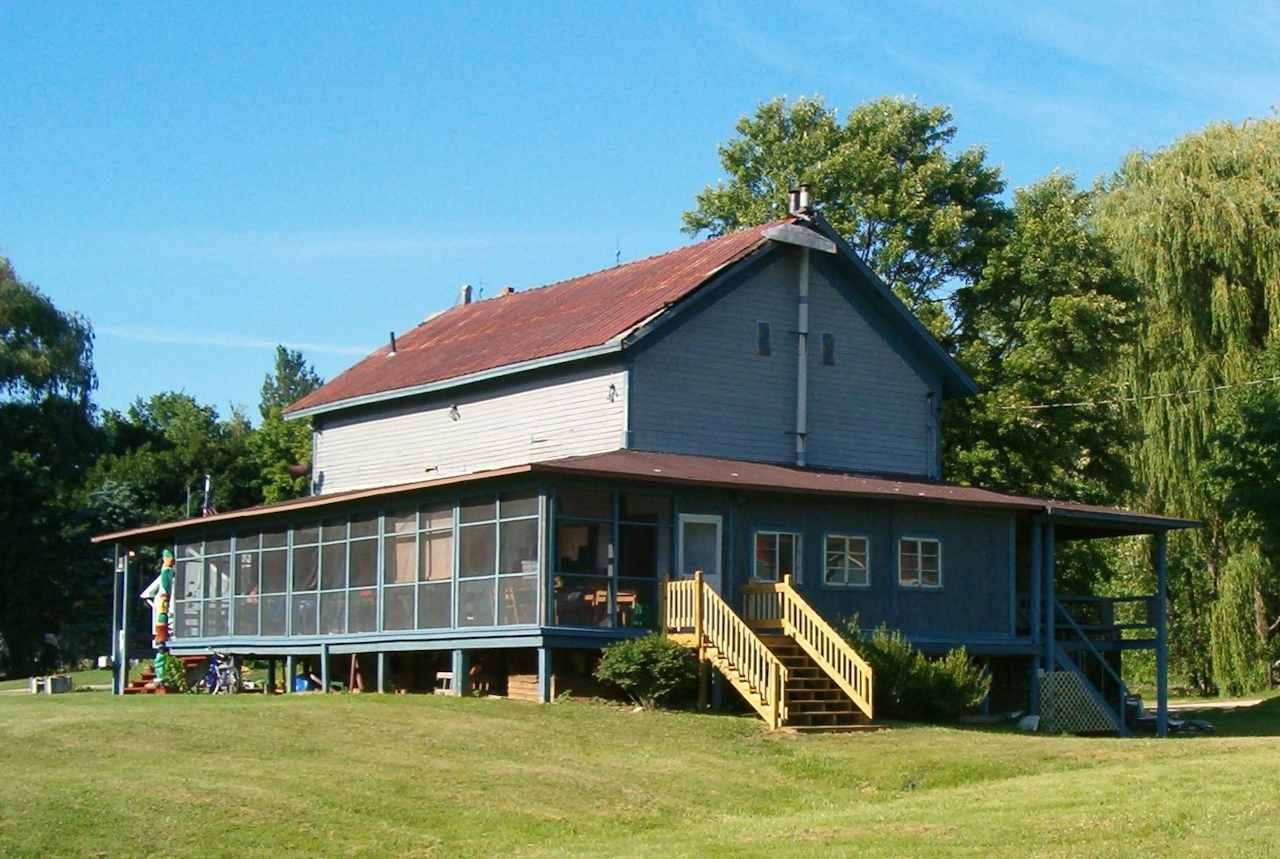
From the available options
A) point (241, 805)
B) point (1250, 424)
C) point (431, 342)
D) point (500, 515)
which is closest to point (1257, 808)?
point (241, 805)

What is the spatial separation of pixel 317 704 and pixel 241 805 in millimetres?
8272

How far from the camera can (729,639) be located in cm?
2980

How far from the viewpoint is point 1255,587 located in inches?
1838

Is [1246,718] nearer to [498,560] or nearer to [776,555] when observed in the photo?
[776,555]

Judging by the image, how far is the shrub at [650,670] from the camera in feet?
97.5

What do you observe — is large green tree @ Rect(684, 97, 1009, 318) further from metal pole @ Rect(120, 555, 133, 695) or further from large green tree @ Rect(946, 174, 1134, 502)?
metal pole @ Rect(120, 555, 133, 695)

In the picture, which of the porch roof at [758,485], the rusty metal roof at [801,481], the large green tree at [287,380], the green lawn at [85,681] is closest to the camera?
the porch roof at [758,485]

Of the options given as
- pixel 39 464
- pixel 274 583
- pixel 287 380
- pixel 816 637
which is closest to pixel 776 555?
pixel 816 637

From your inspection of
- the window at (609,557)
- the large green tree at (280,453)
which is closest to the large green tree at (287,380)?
the large green tree at (280,453)

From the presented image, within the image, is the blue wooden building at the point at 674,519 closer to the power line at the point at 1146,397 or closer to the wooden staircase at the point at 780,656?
the wooden staircase at the point at 780,656

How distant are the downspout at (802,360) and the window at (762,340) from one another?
75 centimetres

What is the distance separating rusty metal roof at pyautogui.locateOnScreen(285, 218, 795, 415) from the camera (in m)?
36.2

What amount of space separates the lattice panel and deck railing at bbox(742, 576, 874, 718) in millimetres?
6210

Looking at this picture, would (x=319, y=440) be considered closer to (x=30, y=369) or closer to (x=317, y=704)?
(x=317, y=704)
